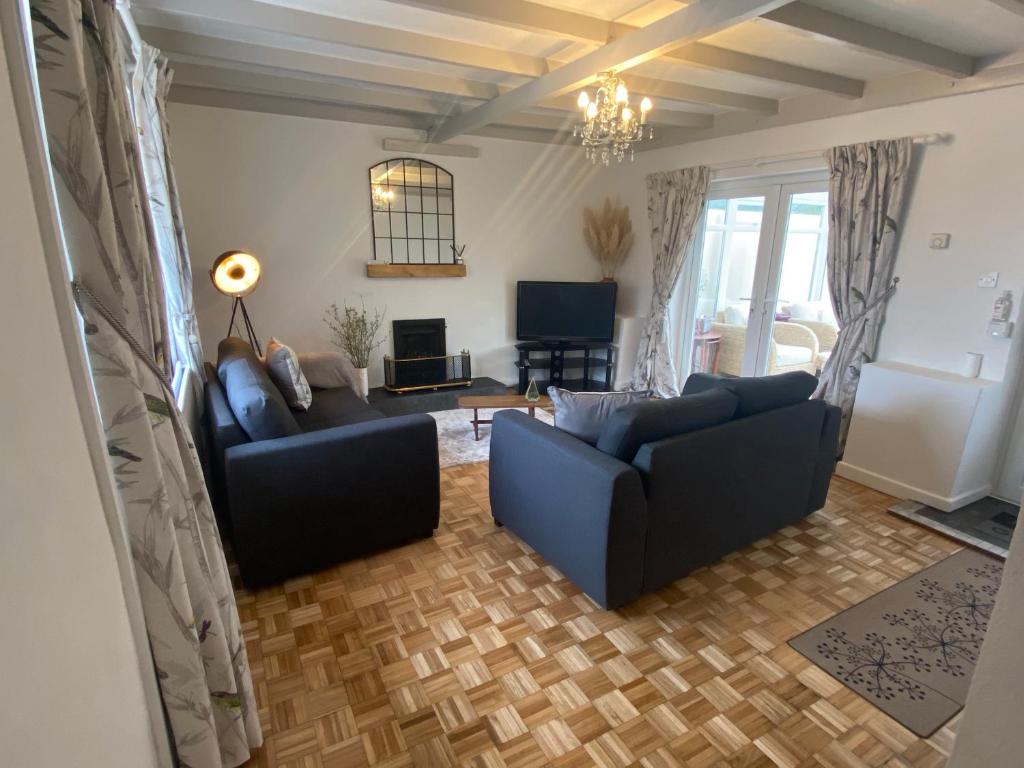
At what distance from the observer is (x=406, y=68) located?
3414mm

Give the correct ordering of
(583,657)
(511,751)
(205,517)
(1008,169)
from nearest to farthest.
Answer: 1. (205,517)
2. (511,751)
3. (583,657)
4. (1008,169)

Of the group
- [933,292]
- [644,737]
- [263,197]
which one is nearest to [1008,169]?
[933,292]

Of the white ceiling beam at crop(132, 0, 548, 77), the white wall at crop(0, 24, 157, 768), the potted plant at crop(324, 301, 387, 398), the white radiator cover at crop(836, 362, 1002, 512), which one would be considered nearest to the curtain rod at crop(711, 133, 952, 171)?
the white radiator cover at crop(836, 362, 1002, 512)

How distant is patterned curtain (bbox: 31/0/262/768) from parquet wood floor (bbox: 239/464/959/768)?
38cm

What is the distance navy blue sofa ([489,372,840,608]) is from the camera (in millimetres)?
2047

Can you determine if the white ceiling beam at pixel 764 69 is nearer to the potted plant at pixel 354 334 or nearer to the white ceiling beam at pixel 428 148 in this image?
the white ceiling beam at pixel 428 148

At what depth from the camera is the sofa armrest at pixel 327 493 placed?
83.9 inches

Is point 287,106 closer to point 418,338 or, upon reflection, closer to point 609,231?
point 418,338

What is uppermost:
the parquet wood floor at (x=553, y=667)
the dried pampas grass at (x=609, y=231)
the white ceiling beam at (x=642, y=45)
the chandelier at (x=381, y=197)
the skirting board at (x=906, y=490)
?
Result: the white ceiling beam at (x=642, y=45)

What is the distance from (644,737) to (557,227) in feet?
15.9

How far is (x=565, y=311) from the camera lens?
5449 mm

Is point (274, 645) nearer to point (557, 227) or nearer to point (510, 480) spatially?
point (510, 480)

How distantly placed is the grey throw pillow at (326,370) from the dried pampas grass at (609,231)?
3059mm

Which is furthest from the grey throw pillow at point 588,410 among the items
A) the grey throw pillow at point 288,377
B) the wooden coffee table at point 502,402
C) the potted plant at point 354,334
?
the potted plant at point 354,334
